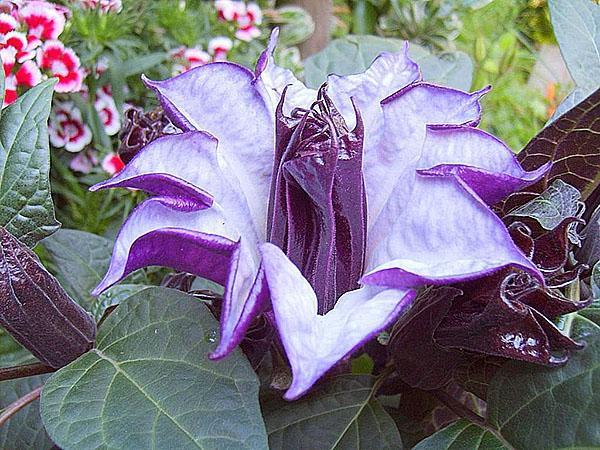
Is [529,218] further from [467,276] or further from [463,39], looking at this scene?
[463,39]

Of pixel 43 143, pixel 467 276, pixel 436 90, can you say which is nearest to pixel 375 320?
pixel 467 276

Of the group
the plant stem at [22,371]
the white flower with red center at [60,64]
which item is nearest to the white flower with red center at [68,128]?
the white flower with red center at [60,64]

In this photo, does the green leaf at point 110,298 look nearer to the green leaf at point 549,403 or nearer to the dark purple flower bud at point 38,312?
the dark purple flower bud at point 38,312

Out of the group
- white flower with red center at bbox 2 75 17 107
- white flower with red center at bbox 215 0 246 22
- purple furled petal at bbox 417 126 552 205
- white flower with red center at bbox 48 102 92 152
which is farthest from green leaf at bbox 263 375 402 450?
white flower with red center at bbox 215 0 246 22

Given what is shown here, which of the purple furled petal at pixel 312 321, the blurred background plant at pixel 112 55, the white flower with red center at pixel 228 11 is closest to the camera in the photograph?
the purple furled petal at pixel 312 321

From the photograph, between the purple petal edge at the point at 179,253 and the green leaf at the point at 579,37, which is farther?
the green leaf at the point at 579,37

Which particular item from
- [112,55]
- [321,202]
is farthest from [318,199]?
[112,55]

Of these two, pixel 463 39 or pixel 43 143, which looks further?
pixel 463 39
